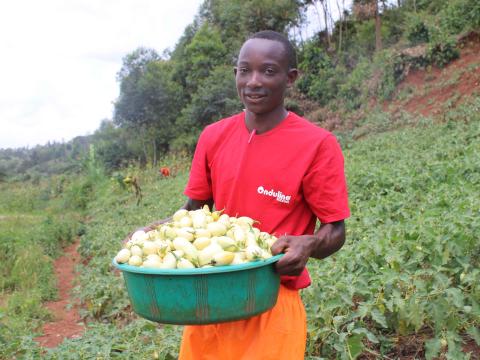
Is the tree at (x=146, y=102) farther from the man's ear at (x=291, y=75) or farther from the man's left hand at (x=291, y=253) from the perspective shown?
the man's left hand at (x=291, y=253)

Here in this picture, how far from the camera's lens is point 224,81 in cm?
2322

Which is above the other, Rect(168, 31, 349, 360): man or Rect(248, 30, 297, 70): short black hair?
Rect(248, 30, 297, 70): short black hair

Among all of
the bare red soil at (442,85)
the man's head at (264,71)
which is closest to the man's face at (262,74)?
the man's head at (264,71)

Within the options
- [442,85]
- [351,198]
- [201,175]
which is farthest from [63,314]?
[442,85]

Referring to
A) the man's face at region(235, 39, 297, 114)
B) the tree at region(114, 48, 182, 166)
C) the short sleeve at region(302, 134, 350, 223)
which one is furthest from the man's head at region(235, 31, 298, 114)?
the tree at region(114, 48, 182, 166)

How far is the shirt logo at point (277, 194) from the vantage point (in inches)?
75.5

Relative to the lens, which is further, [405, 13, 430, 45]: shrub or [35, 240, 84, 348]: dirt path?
[405, 13, 430, 45]: shrub

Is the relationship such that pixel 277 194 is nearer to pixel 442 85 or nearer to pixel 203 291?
pixel 203 291

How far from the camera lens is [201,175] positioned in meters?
2.18

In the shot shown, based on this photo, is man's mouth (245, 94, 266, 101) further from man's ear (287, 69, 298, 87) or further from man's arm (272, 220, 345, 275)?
man's arm (272, 220, 345, 275)

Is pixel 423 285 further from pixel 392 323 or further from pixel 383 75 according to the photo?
pixel 383 75

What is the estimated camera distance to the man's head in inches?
76.6

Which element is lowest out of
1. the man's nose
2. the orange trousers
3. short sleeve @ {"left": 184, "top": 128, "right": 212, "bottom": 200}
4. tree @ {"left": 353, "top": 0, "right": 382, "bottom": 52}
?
the orange trousers

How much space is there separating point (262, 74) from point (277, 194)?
1.41ft
